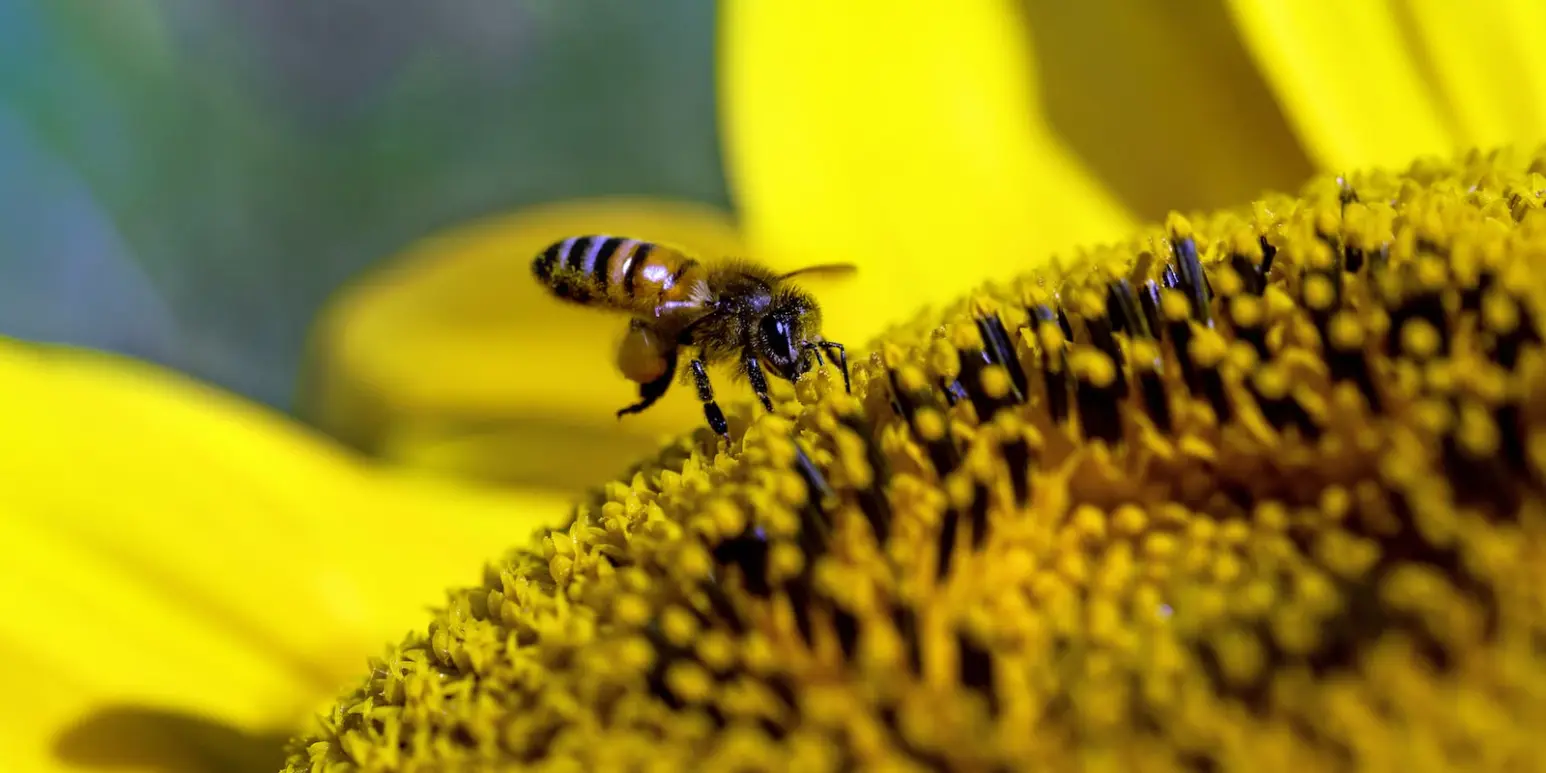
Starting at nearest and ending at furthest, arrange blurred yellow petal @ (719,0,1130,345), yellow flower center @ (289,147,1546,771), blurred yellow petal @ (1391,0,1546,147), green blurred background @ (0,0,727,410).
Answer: yellow flower center @ (289,147,1546,771), blurred yellow petal @ (1391,0,1546,147), blurred yellow petal @ (719,0,1130,345), green blurred background @ (0,0,727,410)

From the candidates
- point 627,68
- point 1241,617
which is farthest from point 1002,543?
point 627,68

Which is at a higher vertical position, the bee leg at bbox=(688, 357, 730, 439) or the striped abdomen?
the striped abdomen

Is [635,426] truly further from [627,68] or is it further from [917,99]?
[627,68]

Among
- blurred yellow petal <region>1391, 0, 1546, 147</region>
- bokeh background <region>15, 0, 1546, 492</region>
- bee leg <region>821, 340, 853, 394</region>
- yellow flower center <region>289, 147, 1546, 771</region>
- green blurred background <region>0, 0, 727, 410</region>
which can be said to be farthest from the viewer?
green blurred background <region>0, 0, 727, 410</region>

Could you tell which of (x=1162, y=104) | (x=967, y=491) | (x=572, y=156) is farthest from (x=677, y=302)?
(x=572, y=156)

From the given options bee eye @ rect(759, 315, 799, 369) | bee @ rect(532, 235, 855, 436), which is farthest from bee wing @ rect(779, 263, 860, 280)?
bee eye @ rect(759, 315, 799, 369)

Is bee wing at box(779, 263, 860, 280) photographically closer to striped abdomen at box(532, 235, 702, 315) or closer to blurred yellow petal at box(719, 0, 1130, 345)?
striped abdomen at box(532, 235, 702, 315)

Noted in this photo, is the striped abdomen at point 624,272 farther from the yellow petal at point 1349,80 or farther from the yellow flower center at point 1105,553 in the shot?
the yellow petal at point 1349,80
